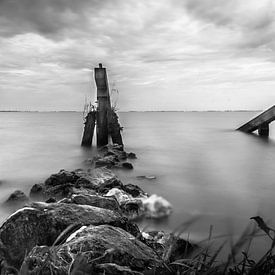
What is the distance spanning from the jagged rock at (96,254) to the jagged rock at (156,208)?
2786 millimetres

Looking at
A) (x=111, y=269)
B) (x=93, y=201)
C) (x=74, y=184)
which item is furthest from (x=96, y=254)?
(x=74, y=184)

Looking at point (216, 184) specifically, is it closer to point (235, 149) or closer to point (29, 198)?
point (29, 198)

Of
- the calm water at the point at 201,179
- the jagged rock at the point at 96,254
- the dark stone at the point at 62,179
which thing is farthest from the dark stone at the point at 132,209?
the jagged rock at the point at 96,254

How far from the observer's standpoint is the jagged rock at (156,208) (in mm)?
5739

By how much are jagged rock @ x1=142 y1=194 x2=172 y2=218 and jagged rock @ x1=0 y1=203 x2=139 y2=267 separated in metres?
2.23

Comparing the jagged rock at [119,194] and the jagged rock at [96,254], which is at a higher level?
the jagged rock at [96,254]

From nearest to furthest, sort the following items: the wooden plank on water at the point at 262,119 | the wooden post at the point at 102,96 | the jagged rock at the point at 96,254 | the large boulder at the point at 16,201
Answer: the jagged rock at the point at 96,254 < the large boulder at the point at 16,201 < the wooden post at the point at 102,96 < the wooden plank on water at the point at 262,119

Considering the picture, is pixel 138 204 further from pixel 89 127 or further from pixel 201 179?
pixel 89 127

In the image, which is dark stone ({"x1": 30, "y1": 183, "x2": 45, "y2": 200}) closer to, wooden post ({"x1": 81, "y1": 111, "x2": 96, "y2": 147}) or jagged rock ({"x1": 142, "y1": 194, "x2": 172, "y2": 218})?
jagged rock ({"x1": 142, "y1": 194, "x2": 172, "y2": 218})

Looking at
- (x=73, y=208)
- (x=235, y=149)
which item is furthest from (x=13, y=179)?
(x=235, y=149)

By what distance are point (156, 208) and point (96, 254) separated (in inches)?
143

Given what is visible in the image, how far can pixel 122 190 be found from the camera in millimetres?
6496

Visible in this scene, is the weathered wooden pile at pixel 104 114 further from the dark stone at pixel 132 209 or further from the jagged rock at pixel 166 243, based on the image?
Answer: the jagged rock at pixel 166 243

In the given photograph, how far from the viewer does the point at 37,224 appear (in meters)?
3.32
